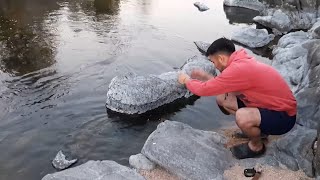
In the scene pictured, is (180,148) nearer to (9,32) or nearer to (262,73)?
(262,73)

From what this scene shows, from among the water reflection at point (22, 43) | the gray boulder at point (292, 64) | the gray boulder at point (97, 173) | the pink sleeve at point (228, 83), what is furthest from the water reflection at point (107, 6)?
the pink sleeve at point (228, 83)

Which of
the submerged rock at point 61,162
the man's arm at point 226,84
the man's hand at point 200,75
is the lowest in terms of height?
the submerged rock at point 61,162

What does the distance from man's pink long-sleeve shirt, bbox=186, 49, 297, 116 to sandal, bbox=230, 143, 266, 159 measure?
894mm

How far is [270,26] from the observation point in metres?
17.5

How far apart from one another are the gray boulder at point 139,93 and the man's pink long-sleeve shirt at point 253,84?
2762 mm

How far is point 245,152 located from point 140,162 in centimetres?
175

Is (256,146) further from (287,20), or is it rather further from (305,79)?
(287,20)

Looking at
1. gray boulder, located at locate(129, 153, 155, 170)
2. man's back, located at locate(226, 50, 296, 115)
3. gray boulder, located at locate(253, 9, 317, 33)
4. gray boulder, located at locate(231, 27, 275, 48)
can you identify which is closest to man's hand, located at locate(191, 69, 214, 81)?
man's back, located at locate(226, 50, 296, 115)

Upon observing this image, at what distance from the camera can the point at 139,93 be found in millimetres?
8141

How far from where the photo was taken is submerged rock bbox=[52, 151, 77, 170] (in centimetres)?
621

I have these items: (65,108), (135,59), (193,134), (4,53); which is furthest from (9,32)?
(193,134)

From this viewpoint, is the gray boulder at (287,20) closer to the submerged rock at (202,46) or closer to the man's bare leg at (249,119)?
the submerged rock at (202,46)

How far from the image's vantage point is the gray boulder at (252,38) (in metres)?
14.3

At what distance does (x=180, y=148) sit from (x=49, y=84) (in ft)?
15.4
